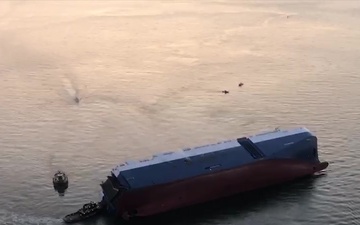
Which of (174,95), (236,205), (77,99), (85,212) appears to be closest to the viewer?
(85,212)

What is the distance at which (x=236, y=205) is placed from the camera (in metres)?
23.8

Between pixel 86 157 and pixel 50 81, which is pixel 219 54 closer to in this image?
pixel 50 81

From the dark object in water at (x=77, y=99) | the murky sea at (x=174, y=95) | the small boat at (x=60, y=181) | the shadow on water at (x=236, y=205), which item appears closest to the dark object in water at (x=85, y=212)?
the murky sea at (x=174, y=95)

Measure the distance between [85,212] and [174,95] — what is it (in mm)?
15808

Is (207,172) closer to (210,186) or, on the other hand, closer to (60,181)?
(210,186)

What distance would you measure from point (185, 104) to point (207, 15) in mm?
27684

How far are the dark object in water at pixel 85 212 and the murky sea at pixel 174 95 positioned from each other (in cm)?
36

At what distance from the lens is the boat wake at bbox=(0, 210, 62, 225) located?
888 inches

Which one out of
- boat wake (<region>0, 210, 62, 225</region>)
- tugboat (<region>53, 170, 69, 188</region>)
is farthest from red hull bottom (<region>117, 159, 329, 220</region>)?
tugboat (<region>53, 170, 69, 188</region>)

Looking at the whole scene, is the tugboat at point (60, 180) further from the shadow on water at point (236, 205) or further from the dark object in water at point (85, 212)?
the shadow on water at point (236, 205)

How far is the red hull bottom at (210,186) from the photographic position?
2242 centimetres

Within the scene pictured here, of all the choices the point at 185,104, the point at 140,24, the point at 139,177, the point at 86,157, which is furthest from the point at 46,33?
the point at 139,177

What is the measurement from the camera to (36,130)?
32344 millimetres

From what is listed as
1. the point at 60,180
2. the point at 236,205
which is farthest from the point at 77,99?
the point at 236,205
